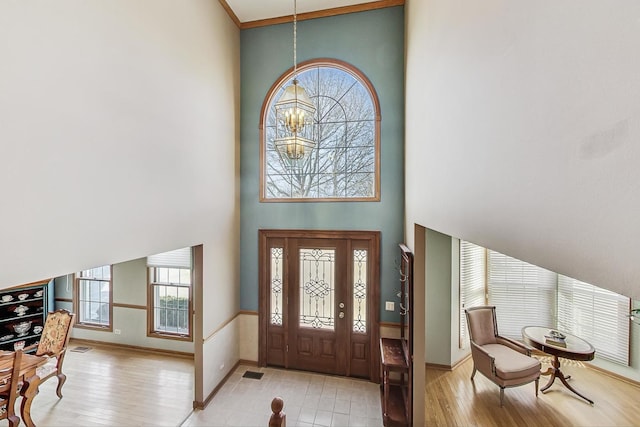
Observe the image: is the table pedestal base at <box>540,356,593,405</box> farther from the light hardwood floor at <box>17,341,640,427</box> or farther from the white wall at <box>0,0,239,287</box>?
the white wall at <box>0,0,239,287</box>

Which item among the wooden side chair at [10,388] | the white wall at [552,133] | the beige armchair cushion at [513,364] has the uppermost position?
the white wall at [552,133]

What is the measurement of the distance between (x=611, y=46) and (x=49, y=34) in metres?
2.96

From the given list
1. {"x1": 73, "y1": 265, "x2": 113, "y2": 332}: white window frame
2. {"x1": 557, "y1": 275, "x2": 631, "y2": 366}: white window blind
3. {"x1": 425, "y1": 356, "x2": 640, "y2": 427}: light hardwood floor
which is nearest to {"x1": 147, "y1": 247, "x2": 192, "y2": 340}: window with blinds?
{"x1": 73, "y1": 265, "x2": 113, "y2": 332}: white window frame

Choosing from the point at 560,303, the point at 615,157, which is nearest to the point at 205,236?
the point at 615,157

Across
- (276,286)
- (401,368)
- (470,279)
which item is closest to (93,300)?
(276,286)

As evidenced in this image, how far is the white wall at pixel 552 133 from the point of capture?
601 mm

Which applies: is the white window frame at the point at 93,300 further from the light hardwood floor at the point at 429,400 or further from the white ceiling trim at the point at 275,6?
the white ceiling trim at the point at 275,6

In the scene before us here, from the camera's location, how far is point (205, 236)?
398 cm

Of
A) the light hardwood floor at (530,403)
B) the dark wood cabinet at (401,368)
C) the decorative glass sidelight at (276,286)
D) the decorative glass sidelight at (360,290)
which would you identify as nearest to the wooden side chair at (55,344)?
the decorative glass sidelight at (276,286)

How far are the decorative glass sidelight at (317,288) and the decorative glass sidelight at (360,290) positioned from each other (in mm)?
355

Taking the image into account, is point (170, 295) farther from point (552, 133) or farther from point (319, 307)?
point (552, 133)

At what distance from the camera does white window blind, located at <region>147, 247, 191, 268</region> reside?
17.7 ft

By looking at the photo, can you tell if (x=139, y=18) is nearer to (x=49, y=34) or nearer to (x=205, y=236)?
(x=49, y=34)

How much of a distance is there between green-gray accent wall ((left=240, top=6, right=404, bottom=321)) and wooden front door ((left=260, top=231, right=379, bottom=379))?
181mm
